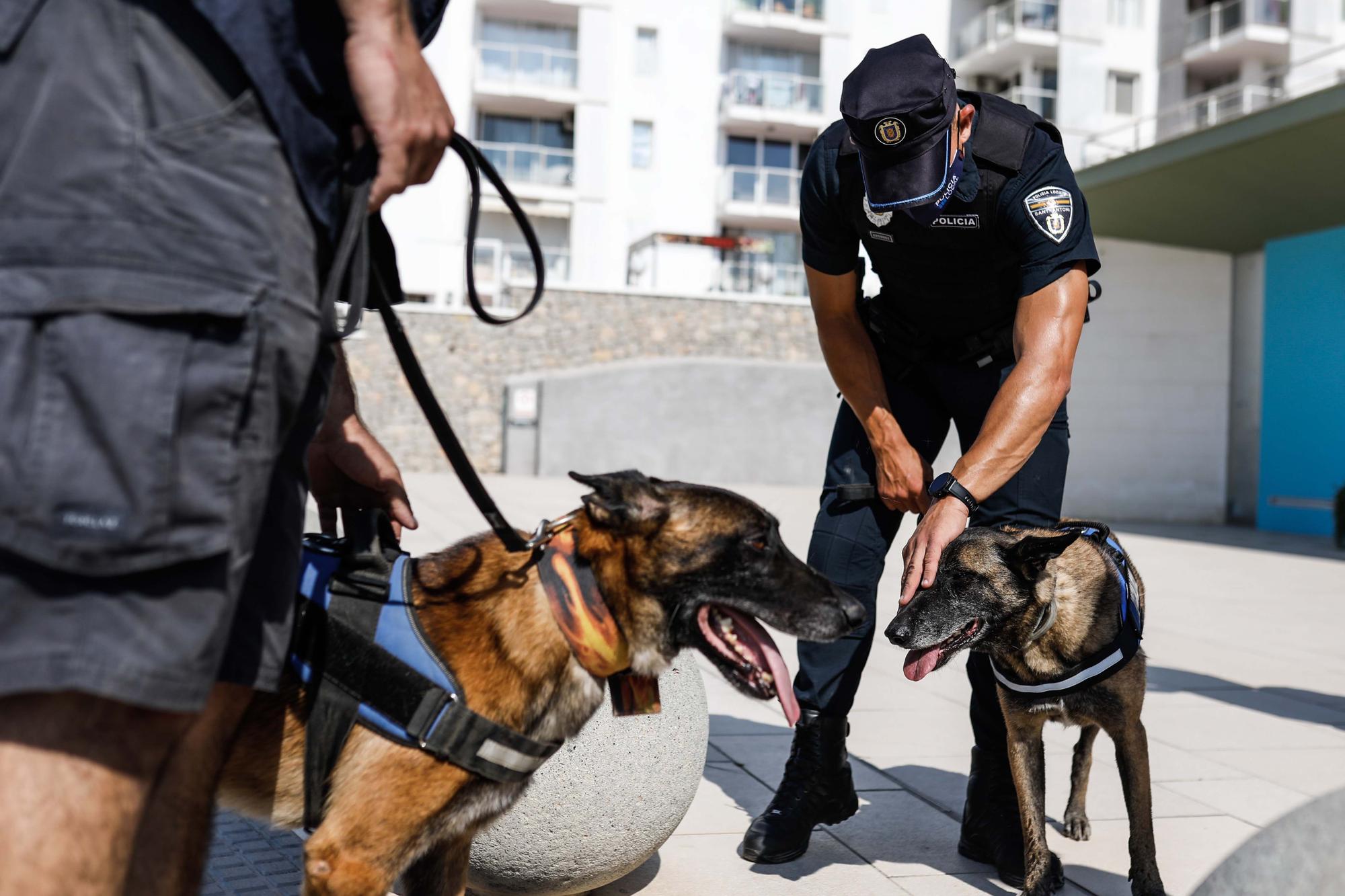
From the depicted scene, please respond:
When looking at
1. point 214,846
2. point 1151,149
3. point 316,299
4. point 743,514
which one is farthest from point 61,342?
point 1151,149

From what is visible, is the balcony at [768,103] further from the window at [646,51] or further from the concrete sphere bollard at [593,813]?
the concrete sphere bollard at [593,813]

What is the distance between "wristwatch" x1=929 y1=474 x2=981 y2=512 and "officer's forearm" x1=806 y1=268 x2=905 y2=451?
442mm

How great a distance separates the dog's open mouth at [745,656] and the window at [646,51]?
3471 centimetres

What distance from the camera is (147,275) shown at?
1244mm

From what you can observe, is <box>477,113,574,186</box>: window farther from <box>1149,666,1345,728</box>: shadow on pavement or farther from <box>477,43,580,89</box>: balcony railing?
<box>1149,666,1345,728</box>: shadow on pavement

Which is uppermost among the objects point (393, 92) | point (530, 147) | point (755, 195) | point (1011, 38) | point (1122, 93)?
point (1011, 38)

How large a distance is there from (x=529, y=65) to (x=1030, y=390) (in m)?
33.7

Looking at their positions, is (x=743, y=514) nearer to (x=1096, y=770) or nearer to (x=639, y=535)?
(x=639, y=535)

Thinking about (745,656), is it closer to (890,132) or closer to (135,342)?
(135,342)

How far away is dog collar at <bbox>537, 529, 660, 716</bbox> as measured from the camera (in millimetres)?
2115

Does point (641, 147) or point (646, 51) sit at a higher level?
point (646, 51)

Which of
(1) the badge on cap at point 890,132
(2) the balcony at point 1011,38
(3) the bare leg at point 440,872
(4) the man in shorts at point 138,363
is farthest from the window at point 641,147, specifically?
(4) the man in shorts at point 138,363

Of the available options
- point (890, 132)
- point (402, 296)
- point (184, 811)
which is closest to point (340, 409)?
point (402, 296)

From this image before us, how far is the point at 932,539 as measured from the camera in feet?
9.38
